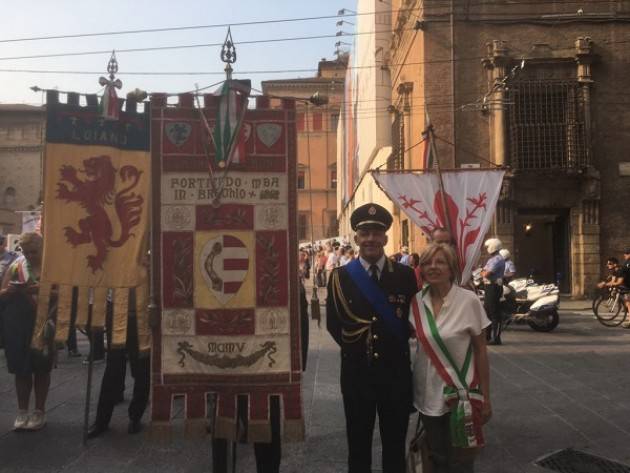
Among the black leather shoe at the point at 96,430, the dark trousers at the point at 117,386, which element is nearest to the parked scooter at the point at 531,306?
the dark trousers at the point at 117,386

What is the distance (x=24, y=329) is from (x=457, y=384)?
395cm

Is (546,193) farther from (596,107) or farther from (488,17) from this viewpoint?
(488,17)

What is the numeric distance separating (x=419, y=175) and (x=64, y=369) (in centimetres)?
531

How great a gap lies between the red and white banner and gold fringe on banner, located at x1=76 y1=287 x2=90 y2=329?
3224mm

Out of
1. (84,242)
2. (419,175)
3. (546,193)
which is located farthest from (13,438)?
(546,193)

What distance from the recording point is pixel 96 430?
5.29m

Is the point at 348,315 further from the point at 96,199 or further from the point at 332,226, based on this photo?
the point at 332,226

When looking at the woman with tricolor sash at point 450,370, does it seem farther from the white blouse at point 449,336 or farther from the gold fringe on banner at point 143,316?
the gold fringe on banner at point 143,316

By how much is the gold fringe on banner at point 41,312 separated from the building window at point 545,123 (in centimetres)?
1606

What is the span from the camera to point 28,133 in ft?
174

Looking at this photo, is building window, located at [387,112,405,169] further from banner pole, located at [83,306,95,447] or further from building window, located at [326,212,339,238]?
building window, located at [326,212,339,238]

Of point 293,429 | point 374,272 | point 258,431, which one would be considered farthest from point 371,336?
point 258,431

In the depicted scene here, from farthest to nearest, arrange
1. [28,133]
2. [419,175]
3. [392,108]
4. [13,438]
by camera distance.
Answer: [28,133] → [392,108] → [419,175] → [13,438]

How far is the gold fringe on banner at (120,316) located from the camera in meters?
4.51
